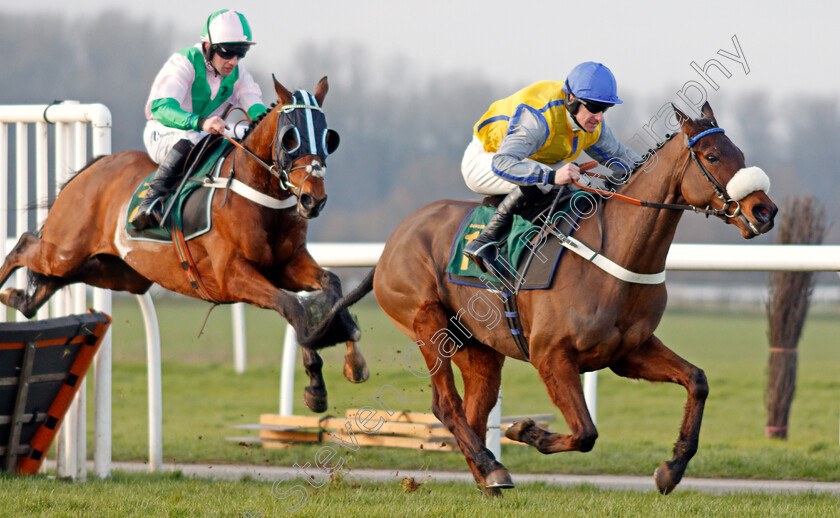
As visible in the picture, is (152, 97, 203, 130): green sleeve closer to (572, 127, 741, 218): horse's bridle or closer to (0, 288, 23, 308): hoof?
(0, 288, 23, 308): hoof

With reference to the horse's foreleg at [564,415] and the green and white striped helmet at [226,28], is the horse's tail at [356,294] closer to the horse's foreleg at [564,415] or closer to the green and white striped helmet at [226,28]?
the horse's foreleg at [564,415]

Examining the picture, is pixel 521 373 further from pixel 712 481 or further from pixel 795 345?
pixel 712 481

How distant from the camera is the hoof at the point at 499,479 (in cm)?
452

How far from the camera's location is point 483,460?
4621 millimetres

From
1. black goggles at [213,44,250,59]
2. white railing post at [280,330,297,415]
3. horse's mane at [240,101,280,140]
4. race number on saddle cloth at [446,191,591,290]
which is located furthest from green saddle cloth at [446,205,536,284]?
white railing post at [280,330,297,415]

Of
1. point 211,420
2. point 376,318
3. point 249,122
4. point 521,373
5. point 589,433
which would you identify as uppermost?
point 249,122

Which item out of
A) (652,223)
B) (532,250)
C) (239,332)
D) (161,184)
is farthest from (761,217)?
(239,332)

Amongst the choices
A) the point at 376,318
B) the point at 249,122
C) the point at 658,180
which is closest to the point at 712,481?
the point at 658,180

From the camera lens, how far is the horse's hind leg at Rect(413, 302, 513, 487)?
15.2 ft

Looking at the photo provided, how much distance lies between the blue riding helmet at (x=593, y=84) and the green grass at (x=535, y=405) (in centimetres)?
198

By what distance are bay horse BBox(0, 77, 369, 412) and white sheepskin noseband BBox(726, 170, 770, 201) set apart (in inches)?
69.2

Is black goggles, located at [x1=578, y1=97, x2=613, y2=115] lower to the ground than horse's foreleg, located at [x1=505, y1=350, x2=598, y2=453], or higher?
higher

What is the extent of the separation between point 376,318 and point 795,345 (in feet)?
77.8

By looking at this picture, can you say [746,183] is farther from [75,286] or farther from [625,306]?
[75,286]
